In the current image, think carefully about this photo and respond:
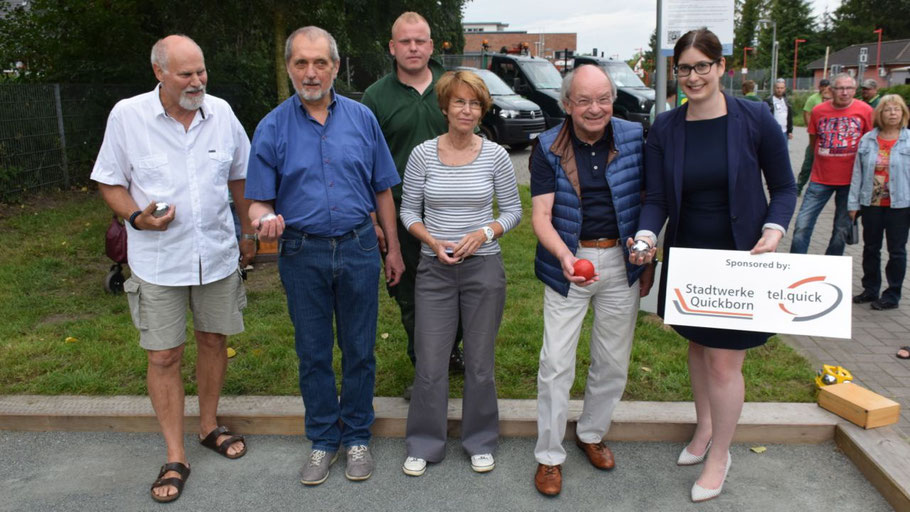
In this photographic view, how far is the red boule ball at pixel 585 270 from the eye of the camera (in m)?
3.13

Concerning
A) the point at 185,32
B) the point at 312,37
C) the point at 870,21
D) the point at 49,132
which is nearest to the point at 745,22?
the point at 870,21

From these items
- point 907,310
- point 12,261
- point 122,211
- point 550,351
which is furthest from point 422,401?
point 12,261

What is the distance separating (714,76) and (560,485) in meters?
2.00

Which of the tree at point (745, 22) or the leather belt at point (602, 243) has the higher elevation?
the tree at point (745, 22)

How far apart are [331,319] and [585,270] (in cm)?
132

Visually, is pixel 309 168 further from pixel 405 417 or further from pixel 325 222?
pixel 405 417

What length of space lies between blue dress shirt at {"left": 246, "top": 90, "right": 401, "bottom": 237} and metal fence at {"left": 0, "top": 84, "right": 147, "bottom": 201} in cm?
956

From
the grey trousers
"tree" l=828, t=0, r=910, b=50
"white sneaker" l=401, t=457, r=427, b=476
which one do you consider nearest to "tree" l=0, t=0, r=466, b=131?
the grey trousers

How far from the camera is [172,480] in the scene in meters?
3.57

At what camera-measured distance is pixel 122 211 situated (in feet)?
11.0

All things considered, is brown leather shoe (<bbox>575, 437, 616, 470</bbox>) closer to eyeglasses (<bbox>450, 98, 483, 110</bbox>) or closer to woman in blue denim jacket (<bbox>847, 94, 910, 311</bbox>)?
eyeglasses (<bbox>450, 98, 483, 110</bbox>)

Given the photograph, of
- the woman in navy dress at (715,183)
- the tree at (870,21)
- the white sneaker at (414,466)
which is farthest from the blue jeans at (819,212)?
the tree at (870,21)

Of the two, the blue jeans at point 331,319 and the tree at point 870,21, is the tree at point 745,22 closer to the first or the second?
the tree at point 870,21

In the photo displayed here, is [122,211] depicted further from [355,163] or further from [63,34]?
[63,34]
